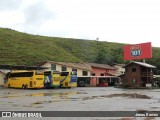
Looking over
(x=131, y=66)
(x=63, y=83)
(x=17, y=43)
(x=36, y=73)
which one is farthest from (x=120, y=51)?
(x=36, y=73)

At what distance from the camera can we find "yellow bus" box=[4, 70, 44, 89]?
5056cm

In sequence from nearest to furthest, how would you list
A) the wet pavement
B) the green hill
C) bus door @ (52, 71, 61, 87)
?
1. the wet pavement
2. bus door @ (52, 71, 61, 87)
3. the green hill

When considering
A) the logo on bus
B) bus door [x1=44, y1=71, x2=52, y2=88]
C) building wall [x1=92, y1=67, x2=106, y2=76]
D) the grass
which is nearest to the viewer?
bus door [x1=44, y1=71, x2=52, y2=88]

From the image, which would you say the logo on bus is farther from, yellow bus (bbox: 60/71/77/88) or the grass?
yellow bus (bbox: 60/71/77/88)

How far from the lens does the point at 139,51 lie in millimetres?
76125

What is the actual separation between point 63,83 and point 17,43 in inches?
1568

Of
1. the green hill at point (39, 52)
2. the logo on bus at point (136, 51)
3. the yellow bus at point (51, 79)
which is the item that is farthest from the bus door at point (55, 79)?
the logo on bus at point (136, 51)

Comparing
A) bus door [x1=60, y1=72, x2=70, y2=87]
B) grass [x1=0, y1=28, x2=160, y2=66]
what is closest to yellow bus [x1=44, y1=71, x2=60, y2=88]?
bus door [x1=60, y1=72, x2=70, y2=87]

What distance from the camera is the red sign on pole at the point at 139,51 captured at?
74.0 meters

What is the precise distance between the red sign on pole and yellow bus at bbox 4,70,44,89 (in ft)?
102

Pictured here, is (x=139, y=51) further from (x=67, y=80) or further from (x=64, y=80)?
(x=64, y=80)

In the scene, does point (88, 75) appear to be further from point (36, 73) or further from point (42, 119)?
point (42, 119)

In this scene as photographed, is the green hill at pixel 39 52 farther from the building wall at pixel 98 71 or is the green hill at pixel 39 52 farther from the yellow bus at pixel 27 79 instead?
the yellow bus at pixel 27 79

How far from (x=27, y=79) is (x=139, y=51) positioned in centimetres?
3307
